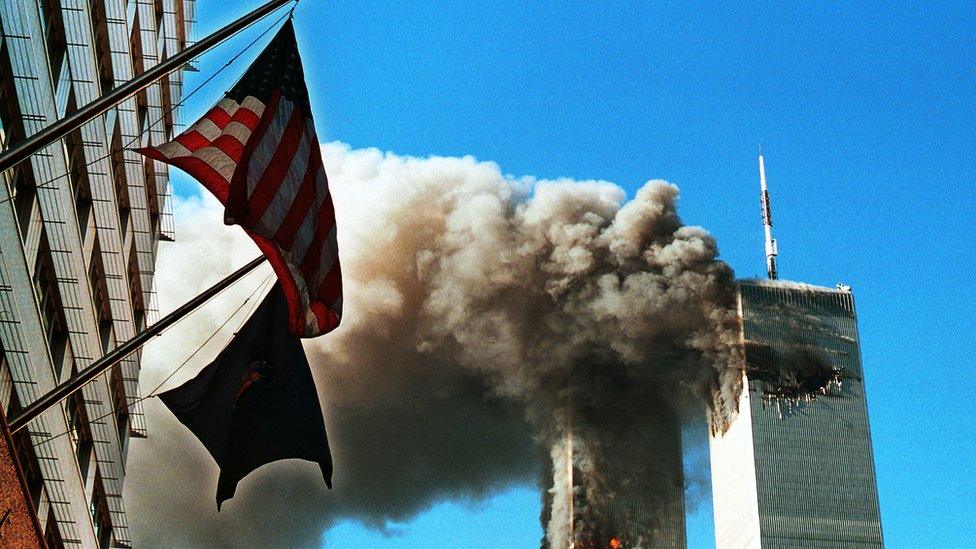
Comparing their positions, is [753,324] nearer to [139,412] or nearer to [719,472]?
[719,472]

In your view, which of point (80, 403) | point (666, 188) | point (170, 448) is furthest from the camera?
point (666, 188)

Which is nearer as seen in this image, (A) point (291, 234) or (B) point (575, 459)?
(A) point (291, 234)

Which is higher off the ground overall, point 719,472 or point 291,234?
point 719,472

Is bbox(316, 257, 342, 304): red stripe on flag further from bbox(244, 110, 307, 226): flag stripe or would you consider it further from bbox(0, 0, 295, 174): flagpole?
bbox(0, 0, 295, 174): flagpole

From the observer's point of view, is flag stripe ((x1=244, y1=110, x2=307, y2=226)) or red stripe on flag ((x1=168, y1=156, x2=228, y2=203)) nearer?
flag stripe ((x1=244, y1=110, x2=307, y2=226))

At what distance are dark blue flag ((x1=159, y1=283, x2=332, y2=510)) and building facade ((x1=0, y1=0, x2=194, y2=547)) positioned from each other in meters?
4.66

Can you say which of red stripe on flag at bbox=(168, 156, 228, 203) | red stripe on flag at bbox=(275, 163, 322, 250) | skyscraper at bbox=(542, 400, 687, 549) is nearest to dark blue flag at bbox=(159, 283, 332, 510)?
red stripe on flag at bbox=(275, 163, 322, 250)

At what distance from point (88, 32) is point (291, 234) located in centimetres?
1078

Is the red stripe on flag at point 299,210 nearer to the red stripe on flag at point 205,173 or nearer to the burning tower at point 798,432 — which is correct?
the red stripe on flag at point 205,173

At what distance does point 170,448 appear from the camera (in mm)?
74062

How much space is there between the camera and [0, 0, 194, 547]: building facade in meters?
20.2

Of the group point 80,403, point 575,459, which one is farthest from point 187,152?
point 575,459

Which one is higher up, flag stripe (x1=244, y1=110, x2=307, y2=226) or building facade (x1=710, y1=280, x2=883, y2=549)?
building facade (x1=710, y1=280, x2=883, y2=549)

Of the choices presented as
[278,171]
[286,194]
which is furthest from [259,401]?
[278,171]
